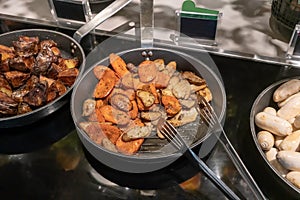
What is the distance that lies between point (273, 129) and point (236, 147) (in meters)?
0.08

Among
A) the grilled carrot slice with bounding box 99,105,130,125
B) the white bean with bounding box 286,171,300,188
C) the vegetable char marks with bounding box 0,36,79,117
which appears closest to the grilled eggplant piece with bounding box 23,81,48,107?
the vegetable char marks with bounding box 0,36,79,117

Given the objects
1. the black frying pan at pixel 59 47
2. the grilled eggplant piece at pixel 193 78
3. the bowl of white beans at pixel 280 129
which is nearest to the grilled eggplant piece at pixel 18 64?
the black frying pan at pixel 59 47

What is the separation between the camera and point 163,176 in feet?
1.91

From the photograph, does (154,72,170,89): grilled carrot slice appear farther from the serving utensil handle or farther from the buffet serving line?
the serving utensil handle

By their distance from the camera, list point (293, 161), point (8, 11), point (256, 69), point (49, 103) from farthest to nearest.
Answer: point (8, 11) < point (256, 69) < point (49, 103) < point (293, 161)

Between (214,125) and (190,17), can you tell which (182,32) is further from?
(214,125)

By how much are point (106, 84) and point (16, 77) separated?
0.18 metres

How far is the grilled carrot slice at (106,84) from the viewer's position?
25.4 inches

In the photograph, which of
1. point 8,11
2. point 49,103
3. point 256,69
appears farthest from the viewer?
point 8,11

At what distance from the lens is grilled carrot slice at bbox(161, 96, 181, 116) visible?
0.61 meters

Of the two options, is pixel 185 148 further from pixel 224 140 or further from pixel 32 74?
pixel 32 74

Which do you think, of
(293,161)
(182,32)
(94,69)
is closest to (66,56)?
(94,69)

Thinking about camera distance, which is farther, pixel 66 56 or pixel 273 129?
pixel 66 56

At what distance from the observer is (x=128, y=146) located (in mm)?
567
